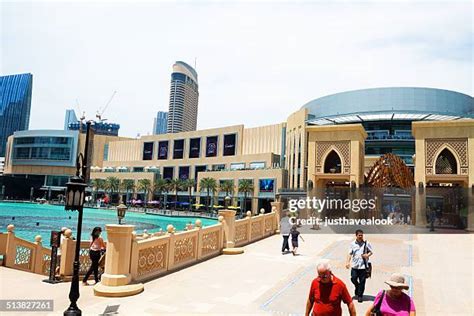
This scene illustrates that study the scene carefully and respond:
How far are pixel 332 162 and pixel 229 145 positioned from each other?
129ft

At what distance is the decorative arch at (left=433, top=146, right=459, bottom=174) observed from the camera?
25.7 metres

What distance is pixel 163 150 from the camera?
77.2m

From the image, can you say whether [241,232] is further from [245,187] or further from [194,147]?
[194,147]

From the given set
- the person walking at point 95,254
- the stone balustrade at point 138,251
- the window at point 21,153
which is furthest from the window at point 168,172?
the person walking at point 95,254

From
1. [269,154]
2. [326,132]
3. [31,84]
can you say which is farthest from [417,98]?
[31,84]

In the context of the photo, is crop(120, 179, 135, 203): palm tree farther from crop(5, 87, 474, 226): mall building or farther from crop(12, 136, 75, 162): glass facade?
crop(12, 136, 75, 162): glass facade

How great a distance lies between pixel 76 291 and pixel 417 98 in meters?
63.1

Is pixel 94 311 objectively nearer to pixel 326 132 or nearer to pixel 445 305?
pixel 445 305

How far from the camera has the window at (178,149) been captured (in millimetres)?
73938

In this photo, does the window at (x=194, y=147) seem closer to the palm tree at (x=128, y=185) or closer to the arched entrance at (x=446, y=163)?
the palm tree at (x=128, y=185)

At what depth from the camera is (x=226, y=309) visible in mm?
7184

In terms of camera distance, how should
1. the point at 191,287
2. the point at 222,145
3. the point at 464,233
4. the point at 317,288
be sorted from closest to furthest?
the point at 317,288, the point at 191,287, the point at 464,233, the point at 222,145

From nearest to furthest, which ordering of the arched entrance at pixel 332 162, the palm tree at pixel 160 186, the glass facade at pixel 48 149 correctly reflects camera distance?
the arched entrance at pixel 332 162
the palm tree at pixel 160 186
the glass facade at pixel 48 149

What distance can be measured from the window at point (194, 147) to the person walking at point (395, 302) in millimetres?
67457
